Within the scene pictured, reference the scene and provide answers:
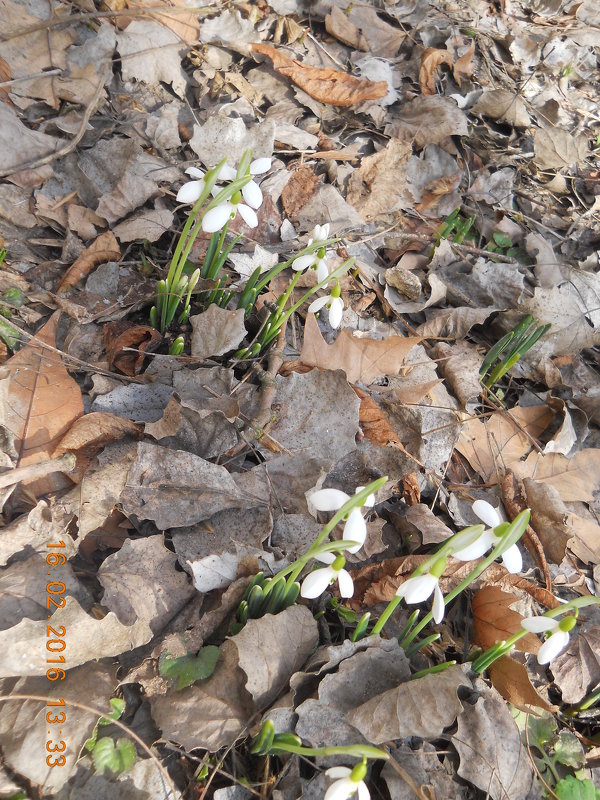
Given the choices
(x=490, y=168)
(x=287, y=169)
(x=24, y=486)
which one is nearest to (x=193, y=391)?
(x=24, y=486)

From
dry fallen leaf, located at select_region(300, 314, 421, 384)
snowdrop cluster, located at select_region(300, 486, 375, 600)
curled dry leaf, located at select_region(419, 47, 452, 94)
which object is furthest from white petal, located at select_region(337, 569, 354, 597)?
curled dry leaf, located at select_region(419, 47, 452, 94)

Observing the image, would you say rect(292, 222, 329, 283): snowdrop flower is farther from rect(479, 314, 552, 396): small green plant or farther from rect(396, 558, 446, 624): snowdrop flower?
rect(396, 558, 446, 624): snowdrop flower

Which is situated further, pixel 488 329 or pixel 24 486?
pixel 488 329

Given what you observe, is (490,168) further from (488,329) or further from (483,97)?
(488,329)

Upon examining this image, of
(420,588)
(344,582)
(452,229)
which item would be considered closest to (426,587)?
(420,588)

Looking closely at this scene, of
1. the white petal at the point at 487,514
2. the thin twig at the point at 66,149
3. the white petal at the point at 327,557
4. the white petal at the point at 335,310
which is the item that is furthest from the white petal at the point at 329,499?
the thin twig at the point at 66,149
